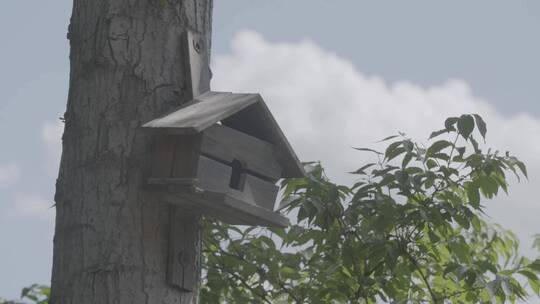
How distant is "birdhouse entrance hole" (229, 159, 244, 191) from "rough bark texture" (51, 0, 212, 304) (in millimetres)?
294

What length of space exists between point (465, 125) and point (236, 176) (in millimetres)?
804

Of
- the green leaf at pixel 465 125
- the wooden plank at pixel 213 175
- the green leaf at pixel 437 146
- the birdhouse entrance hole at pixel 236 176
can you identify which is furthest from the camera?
the green leaf at pixel 437 146

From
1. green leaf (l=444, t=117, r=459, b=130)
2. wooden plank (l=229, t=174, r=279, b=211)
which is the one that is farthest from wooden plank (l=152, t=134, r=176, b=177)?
green leaf (l=444, t=117, r=459, b=130)

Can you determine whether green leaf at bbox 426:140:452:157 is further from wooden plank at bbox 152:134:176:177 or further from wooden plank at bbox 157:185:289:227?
wooden plank at bbox 152:134:176:177

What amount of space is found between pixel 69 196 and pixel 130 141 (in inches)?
9.8

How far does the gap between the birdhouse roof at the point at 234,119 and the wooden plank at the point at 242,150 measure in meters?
0.04

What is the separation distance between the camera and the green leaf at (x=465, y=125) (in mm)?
3162

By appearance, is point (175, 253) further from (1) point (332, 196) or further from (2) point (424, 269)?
(2) point (424, 269)

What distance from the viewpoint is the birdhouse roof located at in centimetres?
271

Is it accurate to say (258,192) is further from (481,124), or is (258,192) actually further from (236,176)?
(481,124)

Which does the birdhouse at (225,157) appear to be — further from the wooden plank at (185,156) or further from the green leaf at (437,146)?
the green leaf at (437,146)

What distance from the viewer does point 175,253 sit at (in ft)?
9.15

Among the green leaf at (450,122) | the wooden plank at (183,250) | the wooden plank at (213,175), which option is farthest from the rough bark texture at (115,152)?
the green leaf at (450,122)

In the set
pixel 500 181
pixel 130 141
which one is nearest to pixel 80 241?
pixel 130 141
